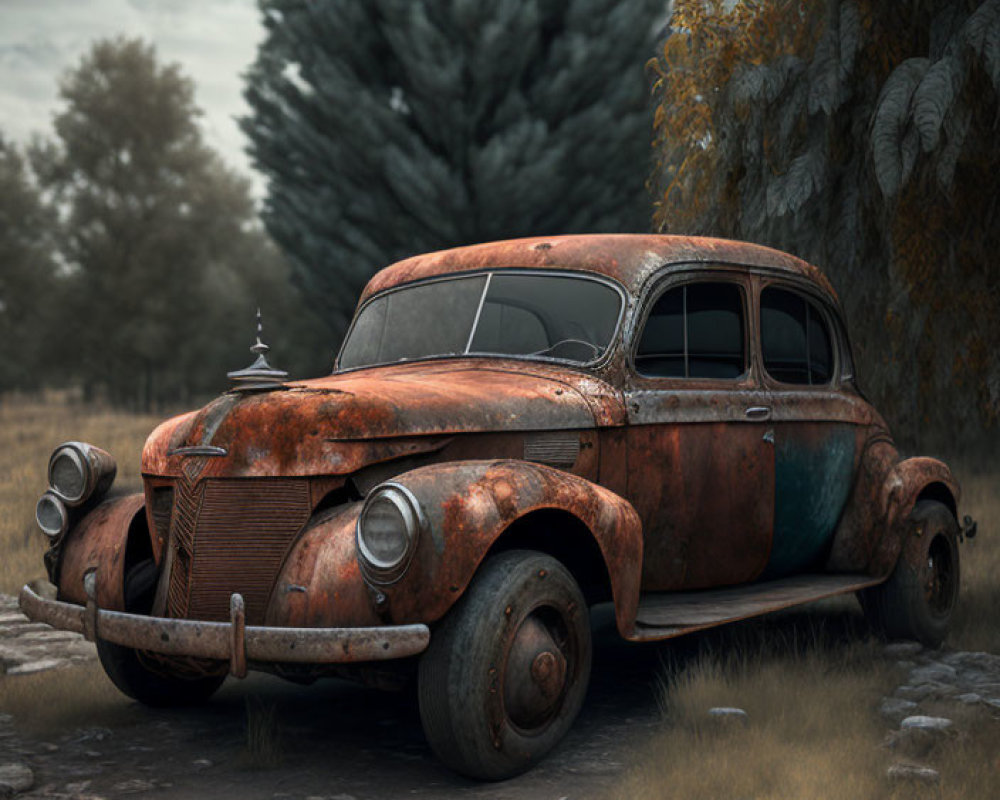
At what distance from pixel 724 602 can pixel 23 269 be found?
32369mm

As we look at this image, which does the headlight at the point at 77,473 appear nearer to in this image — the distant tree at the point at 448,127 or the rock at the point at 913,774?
the rock at the point at 913,774

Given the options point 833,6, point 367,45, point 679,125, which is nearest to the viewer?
point 833,6

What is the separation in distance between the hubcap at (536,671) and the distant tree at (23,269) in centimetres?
3158

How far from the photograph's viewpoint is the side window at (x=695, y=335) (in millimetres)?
5180

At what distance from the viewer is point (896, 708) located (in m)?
4.88

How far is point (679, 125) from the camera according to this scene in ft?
31.5

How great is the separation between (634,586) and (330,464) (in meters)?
1.22

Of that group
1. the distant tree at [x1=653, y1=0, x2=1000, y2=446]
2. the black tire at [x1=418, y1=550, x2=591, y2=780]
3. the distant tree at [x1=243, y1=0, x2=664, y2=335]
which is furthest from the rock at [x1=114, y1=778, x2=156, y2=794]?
the distant tree at [x1=243, y1=0, x2=664, y2=335]

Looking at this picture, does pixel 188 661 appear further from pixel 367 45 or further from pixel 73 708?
pixel 367 45

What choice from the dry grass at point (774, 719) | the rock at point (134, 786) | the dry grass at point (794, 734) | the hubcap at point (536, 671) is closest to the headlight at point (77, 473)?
the dry grass at point (774, 719)

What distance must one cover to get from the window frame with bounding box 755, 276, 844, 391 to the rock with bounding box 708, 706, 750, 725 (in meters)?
1.67

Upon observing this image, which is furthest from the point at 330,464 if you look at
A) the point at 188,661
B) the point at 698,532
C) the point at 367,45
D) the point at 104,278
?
the point at 104,278

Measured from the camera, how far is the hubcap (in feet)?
12.9

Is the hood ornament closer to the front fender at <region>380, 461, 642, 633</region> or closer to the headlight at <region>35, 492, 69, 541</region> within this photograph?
the front fender at <region>380, 461, 642, 633</region>
